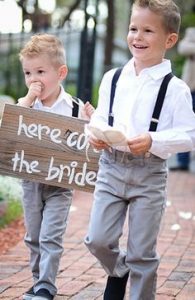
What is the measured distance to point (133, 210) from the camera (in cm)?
436

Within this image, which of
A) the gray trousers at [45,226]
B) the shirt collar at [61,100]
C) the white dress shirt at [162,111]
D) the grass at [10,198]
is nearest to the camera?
the white dress shirt at [162,111]

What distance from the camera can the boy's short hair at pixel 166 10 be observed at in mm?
4293

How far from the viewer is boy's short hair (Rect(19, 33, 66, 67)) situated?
494 cm

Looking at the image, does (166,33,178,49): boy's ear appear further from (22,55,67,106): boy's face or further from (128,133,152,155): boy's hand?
(22,55,67,106): boy's face

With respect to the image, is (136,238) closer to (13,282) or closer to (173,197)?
(13,282)

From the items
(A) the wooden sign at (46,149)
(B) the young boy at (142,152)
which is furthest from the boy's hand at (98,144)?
(A) the wooden sign at (46,149)

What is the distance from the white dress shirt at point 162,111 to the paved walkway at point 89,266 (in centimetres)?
128

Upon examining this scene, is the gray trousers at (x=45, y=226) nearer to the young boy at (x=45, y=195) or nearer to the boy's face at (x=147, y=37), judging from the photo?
the young boy at (x=45, y=195)

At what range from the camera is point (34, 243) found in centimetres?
506

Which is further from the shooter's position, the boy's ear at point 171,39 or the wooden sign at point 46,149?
the wooden sign at point 46,149

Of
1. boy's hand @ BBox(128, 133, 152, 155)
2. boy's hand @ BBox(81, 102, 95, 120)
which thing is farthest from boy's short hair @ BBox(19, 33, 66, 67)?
boy's hand @ BBox(128, 133, 152, 155)

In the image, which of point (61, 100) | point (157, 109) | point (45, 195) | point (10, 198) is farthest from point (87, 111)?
point (10, 198)

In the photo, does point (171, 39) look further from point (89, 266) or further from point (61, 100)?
point (89, 266)

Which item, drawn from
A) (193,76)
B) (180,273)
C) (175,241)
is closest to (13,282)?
(180,273)
